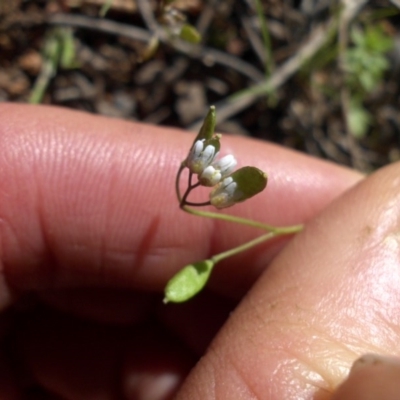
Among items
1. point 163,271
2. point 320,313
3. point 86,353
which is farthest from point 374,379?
point 86,353

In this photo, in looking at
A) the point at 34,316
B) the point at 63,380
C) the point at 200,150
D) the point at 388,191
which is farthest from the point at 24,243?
the point at 388,191

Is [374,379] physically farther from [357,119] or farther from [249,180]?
[357,119]

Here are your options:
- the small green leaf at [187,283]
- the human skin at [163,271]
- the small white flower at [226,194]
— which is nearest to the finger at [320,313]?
the human skin at [163,271]

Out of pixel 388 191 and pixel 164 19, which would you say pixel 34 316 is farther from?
pixel 388 191

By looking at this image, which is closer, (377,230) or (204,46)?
(377,230)

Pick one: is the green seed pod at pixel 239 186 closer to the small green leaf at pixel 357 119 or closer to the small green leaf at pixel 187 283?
the small green leaf at pixel 187 283

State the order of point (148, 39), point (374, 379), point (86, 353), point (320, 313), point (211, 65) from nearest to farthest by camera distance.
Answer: point (374, 379) < point (320, 313) < point (86, 353) < point (148, 39) < point (211, 65)

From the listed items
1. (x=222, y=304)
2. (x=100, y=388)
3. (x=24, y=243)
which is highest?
(x=24, y=243)
